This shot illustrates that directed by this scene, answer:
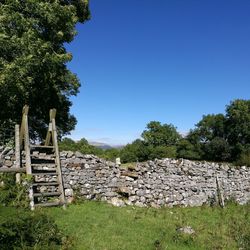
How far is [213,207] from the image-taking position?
60.8ft

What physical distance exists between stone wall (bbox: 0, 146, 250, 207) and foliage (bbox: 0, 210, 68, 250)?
256 inches

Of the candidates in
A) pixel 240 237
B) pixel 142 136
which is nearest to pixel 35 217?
pixel 240 237

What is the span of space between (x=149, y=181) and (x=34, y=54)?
30.9 feet

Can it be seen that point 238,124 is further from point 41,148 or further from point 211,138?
point 41,148

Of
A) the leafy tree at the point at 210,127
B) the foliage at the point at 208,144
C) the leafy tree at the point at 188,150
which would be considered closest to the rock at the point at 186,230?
the foliage at the point at 208,144

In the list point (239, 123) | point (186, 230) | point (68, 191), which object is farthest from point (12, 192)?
point (239, 123)

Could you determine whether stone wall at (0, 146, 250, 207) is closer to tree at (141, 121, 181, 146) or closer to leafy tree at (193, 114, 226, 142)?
leafy tree at (193, 114, 226, 142)

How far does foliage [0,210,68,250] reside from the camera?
24.9 feet

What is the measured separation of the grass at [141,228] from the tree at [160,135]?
283ft

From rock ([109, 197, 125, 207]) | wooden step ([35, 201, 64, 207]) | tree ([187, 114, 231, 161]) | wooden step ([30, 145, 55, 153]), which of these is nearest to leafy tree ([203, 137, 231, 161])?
tree ([187, 114, 231, 161])

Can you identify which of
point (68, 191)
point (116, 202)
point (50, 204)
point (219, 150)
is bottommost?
point (116, 202)

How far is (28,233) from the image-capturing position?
8.02 meters

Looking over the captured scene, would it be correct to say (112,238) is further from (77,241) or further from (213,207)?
(213,207)

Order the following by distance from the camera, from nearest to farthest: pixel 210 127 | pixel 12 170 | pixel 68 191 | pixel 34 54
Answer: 1. pixel 12 170
2. pixel 68 191
3. pixel 34 54
4. pixel 210 127
